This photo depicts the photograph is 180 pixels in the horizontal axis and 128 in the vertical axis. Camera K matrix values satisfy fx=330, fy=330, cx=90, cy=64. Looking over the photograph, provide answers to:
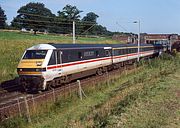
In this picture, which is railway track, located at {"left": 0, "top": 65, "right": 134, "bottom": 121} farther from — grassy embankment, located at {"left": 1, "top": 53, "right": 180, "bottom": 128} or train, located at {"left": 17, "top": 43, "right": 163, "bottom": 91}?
train, located at {"left": 17, "top": 43, "right": 163, "bottom": 91}

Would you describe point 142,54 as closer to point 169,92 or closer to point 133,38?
point 169,92

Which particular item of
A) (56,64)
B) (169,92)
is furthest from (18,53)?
(169,92)

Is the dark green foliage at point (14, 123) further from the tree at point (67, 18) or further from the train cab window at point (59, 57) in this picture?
the tree at point (67, 18)

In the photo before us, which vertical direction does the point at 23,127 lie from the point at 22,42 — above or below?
below

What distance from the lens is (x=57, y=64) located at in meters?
21.0

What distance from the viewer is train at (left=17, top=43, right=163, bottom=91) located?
19.9 metres

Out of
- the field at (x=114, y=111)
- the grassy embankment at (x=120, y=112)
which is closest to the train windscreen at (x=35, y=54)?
the field at (x=114, y=111)

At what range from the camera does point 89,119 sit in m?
12.1

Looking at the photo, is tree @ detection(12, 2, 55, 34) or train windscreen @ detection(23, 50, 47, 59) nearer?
train windscreen @ detection(23, 50, 47, 59)

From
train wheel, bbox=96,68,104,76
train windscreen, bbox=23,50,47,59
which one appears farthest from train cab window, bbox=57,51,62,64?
train wheel, bbox=96,68,104,76

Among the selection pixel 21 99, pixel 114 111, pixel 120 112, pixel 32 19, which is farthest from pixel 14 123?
pixel 32 19

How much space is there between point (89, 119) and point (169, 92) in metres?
4.83

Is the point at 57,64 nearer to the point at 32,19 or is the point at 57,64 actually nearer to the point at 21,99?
the point at 21,99

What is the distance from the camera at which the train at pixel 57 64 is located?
19.9 metres
